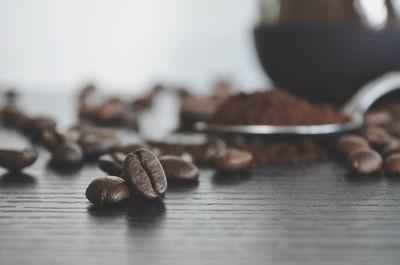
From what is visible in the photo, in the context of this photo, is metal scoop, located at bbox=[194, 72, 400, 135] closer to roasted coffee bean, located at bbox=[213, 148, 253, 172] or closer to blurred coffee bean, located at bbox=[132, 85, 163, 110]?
roasted coffee bean, located at bbox=[213, 148, 253, 172]

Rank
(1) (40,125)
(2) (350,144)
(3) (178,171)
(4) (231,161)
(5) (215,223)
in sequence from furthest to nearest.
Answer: (1) (40,125) → (2) (350,144) → (4) (231,161) → (3) (178,171) → (5) (215,223)

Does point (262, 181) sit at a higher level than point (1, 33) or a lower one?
lower

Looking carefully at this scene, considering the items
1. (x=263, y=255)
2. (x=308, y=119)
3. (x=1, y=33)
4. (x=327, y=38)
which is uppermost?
(x=1, y=33)

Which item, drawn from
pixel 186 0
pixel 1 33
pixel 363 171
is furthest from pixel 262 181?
pixel 1 33

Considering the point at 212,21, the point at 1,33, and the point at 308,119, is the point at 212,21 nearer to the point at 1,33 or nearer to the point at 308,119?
the point at 1,33

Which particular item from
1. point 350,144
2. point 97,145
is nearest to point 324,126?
point 350,144

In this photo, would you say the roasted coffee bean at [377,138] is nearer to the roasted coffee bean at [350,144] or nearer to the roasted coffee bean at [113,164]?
the roasted coffee bean at [350,144]

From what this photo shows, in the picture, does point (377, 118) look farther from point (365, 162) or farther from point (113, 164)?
point (113, 164)
